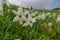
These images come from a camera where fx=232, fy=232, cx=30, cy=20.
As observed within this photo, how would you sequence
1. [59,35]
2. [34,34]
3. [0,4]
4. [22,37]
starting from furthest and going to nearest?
1. [59,35]
2. [34,34]
3. [22,37]
4. [0,4]

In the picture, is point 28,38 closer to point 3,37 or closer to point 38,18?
point 3,37

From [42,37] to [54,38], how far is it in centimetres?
43

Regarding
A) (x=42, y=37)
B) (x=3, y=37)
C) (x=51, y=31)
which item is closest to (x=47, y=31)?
(x=51, y=31)

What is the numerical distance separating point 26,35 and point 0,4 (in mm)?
1008

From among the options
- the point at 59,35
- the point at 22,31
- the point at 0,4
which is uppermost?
the point at 0,4

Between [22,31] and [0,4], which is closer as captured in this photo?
[0,4]

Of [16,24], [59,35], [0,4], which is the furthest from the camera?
[59,35]

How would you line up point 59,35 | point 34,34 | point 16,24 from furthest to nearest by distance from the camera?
1. point 59,35
2. point 16,24
3. point 34,34

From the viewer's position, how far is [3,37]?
10.3 feet

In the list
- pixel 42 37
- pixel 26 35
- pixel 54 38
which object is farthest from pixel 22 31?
pixel 54 38

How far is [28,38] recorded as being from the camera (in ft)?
12.7

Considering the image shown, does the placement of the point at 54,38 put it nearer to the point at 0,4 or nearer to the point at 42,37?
the point at 42,37

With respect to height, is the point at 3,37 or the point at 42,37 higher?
the point at 3,37

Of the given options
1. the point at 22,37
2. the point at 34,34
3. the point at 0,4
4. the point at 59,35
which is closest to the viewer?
the point at 0,4
